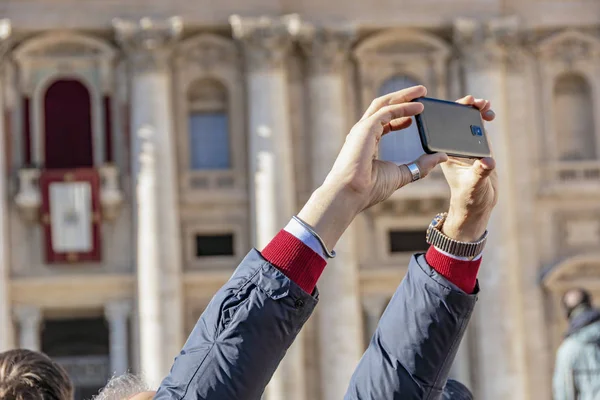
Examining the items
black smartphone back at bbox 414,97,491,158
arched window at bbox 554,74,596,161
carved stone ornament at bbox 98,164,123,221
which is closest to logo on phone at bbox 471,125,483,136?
black smartphone back at bbox 414,97,491,158

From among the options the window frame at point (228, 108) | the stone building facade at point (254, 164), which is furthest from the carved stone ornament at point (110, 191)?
the window frame at point (228, 108)

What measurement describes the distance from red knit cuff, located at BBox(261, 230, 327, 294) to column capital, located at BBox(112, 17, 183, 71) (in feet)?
83.0

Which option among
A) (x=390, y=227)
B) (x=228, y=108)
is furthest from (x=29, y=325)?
(x=390, y=227)

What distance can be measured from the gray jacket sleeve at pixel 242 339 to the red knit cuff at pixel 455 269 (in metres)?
0.50

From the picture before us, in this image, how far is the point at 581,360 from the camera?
862 cm

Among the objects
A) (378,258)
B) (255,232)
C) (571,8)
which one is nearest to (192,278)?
(255,232)

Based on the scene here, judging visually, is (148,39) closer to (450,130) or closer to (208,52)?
(208,52)

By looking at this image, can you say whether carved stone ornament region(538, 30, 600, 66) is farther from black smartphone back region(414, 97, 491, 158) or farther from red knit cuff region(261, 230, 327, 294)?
red knit cuff region(261, 230, 327, 294)

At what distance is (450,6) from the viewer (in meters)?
29.1

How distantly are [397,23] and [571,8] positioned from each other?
3943mm

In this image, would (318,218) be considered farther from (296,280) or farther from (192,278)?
(192,278)

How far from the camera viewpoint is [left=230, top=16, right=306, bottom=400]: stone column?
91.8ft

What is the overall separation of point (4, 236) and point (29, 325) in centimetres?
197

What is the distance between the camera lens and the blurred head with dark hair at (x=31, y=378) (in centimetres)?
313
